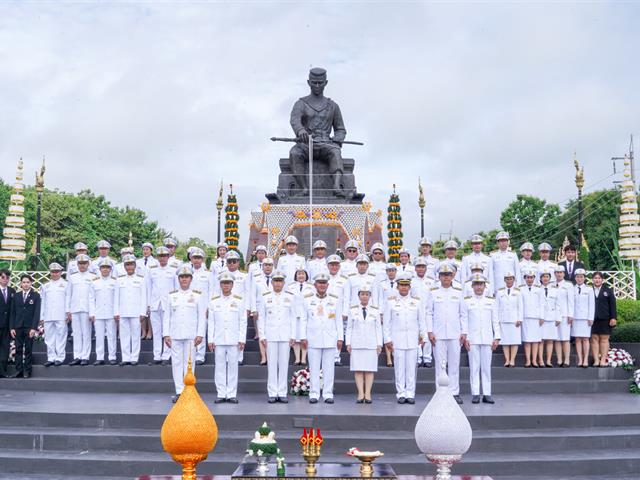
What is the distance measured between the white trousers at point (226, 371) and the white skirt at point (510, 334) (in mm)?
4519

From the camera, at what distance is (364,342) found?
10266 millimetres

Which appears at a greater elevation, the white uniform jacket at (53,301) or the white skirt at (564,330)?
the white uniform jacket at (53,301)

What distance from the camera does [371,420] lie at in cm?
882

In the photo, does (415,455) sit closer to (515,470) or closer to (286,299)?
(515,470)

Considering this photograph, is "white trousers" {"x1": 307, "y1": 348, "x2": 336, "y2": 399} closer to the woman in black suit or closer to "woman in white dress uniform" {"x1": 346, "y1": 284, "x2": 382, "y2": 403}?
"woman in white dress uniform" {"x1": 346, "y1": 284, "x2": 382, "y2": 403}

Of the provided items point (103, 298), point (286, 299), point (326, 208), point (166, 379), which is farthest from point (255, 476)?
point (326, 208)

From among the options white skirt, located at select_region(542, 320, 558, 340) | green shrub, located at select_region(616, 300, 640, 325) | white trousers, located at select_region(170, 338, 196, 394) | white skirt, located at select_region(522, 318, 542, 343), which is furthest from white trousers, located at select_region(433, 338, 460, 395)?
green shrub, located at select_region(616, 300, 640, 325)

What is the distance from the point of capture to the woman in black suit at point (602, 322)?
474 inches

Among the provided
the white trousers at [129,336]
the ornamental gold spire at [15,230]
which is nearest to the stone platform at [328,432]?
the white trousers at [129,336]

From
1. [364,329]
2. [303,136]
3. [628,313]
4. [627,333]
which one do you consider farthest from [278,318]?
[303,136]

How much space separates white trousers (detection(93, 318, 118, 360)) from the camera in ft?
39.5

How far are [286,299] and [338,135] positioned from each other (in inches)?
349

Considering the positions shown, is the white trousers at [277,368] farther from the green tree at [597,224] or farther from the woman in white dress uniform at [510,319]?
the green tree at [597,224]

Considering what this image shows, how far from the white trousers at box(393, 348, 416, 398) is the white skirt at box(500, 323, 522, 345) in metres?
2.27
